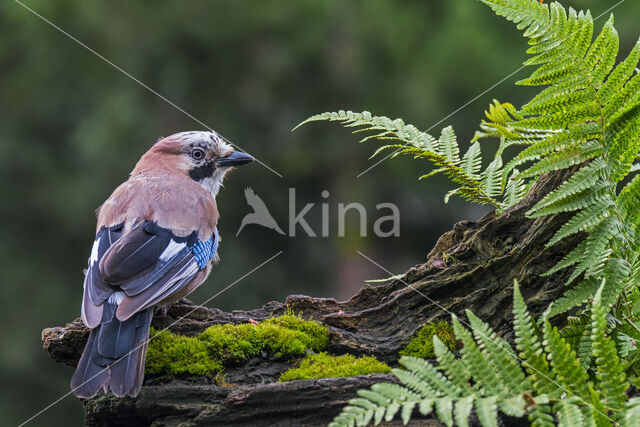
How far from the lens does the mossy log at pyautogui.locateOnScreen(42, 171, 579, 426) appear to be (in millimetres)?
2566

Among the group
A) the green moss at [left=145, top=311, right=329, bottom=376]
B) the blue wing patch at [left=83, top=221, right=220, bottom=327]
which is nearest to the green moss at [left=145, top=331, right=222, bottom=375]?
the green moss at [left=145, top=311, right=329, bottom=376]

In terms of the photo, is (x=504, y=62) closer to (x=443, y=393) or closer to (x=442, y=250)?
(x=442, y=250)

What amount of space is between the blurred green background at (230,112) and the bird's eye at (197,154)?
3378 mm

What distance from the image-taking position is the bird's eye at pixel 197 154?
4.89m

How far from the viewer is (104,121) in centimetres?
843

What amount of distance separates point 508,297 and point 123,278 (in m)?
1.76

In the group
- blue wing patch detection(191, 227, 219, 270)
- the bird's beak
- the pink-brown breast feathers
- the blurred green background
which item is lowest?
blue wing patch detection(191, 227, 219, 270)

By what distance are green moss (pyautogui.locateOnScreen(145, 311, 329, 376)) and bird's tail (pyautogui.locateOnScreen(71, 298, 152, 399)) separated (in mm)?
91

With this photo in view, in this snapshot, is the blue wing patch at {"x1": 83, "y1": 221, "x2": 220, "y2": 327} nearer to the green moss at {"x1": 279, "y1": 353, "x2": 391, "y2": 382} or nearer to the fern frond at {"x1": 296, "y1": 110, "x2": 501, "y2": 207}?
the green moss at {"x1": 279, "y1": 353, "x2": 391, "y2": 382}

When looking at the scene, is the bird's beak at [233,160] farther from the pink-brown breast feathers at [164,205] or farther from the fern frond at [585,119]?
the fern frond at [585,119]

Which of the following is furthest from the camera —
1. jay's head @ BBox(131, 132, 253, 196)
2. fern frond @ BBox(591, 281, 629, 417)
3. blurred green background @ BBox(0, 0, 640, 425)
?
blurred green background @ BBox(0, 0, 640, 425)

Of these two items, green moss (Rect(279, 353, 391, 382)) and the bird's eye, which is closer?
green moss (Rect(279, 353, 391, 382))

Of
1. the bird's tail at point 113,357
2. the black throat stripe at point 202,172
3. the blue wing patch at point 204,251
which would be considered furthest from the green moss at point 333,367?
the black throat stripe at point 202,172

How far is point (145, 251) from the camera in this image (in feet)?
11.3
